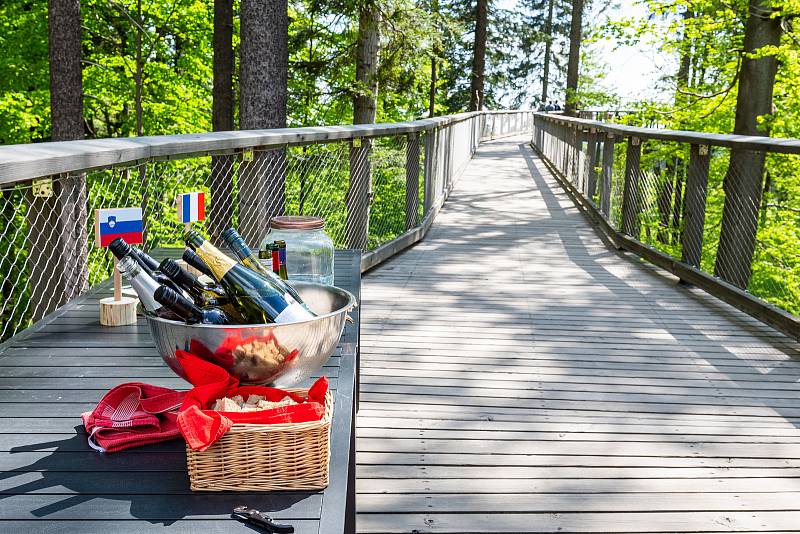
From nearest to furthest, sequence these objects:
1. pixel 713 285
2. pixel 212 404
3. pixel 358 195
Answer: pixel 212 404
pixel 713 285
pixel 358 195

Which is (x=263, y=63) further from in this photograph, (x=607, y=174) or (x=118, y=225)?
(x=118, y=225)

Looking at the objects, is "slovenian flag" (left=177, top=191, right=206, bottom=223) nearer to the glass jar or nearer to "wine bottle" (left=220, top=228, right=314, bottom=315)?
the glass jar

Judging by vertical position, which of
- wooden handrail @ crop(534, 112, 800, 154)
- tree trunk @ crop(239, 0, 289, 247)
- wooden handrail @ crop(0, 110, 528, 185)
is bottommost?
wooden handrail @ crop(0, 110, 528, 185)

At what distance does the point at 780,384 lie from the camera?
4.35m

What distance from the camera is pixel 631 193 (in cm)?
830

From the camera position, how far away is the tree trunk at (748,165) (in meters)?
8.27

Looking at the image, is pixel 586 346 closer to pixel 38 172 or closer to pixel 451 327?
pixel 451 327

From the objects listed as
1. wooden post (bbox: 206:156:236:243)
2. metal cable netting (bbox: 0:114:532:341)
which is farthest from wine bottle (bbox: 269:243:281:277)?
metal cable netting (bbox: 0:114:532:341)

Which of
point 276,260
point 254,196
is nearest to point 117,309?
point 276,260

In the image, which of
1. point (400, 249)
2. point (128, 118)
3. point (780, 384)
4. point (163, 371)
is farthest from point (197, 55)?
point (163, 371)

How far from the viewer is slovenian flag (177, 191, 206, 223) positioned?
2.87 meters

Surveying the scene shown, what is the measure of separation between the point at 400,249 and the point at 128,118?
14.6m

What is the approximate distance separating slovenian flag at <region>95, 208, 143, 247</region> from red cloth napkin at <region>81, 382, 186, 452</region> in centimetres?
82

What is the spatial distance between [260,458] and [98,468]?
0.30m
